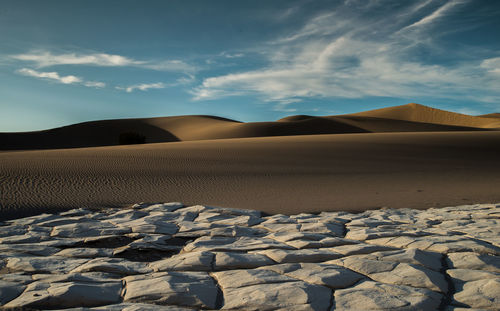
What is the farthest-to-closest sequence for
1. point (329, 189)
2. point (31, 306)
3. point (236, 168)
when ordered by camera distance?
1. point (236, 168)
2. point (329, 189)
3. point (31, 306)

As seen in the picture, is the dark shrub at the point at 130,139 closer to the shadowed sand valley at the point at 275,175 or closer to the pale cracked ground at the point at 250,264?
the shadowed sand valley at the point at 275,175

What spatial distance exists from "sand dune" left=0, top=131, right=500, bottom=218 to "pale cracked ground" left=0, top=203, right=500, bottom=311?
278cm

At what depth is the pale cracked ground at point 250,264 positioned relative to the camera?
121 inches

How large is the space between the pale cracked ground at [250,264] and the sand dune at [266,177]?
9.13ft

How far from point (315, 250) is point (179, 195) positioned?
6.43 m

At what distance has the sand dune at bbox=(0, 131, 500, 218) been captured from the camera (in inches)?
372

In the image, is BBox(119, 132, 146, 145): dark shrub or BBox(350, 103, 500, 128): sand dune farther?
BBox(350, 103, 500, 128): sand dune

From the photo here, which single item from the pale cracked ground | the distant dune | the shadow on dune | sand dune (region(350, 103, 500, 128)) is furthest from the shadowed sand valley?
sand dune (region(350, 103, 500, 128))

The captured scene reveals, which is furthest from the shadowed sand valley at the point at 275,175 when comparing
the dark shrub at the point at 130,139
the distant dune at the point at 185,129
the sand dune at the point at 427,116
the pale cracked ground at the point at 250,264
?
the sand dune at the point at 427,116

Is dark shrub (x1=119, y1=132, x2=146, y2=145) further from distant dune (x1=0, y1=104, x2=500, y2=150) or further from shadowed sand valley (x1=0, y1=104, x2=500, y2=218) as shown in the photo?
shadowed sand valley (x1=0, y1=104, x2=500, y2=218)

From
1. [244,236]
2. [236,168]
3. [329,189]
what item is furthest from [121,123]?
[244,236]

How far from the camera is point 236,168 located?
47.7ft

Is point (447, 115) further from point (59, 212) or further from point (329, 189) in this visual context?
point (59, 212)

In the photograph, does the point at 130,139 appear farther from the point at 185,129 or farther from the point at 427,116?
the point at 427,116
